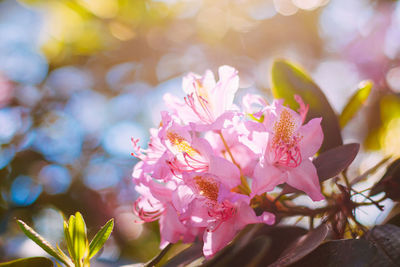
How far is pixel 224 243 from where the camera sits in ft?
2.25

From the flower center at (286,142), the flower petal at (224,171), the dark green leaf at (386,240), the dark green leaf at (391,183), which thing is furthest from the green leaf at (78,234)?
the dark green leaf at (391,183)

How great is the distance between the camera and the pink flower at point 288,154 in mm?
668

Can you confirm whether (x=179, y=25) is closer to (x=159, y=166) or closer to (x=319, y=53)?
(x=319, y=53)

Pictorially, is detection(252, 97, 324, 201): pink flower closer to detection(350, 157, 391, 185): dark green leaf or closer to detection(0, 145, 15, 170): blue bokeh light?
detection(350, 157, 391, 185): dark green leaf

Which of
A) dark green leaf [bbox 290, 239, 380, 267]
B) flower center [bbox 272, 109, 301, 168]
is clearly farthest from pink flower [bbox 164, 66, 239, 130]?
dark green leaf [bbox 290, 239, 380, 267]

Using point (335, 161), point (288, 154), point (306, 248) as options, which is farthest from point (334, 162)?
point (306, 248)

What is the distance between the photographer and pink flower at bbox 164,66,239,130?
2.51ft

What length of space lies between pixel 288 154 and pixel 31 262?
1.76 ft

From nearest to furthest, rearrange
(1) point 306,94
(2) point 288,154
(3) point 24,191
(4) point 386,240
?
1. (4) point 386,240
2. (2) point 288,154
3. (1) point 306,94
4. (3) point 24,191

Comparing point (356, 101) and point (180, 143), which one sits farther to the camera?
point (356, 101)

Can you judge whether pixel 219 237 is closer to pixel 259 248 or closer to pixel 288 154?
pixel 259 248

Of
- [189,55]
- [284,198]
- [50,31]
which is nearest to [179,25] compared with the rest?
[189,55]

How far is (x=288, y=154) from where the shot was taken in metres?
0.70

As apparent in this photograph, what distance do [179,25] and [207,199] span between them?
5.35ft
